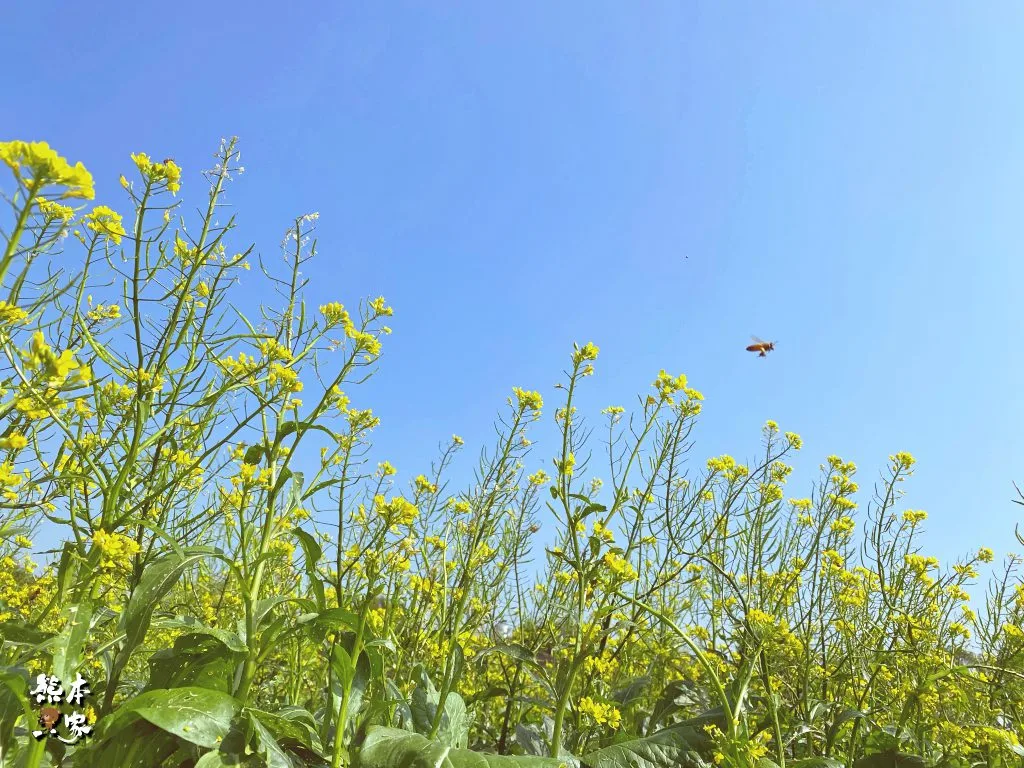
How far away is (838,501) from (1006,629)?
2.84 ft

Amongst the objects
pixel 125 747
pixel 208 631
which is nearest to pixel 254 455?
pixel 208 631

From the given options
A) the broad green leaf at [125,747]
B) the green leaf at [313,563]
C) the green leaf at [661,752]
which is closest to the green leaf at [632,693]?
the green leaf at [661,752]

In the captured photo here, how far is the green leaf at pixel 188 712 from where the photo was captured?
1291 millimetres

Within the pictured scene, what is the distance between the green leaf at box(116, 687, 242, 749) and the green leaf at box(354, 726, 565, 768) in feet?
1.09

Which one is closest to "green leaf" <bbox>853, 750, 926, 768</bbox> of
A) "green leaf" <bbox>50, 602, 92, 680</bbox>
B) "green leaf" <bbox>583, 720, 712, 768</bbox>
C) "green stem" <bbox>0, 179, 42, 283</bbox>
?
"green leaf" <bbox>583, 720, 712, 768</bbox>

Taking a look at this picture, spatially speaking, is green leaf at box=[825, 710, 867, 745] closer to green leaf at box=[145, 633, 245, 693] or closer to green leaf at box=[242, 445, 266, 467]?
green leaf at box=[145, 633, 245, 693]

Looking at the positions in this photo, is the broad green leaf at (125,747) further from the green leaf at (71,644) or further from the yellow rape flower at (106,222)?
the yellow rape flower at (106,222)

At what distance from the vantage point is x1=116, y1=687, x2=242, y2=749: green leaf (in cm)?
129

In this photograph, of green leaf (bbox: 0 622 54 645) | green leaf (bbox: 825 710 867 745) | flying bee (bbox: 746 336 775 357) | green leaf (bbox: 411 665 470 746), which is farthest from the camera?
flying bee (bbox: 746 336 775 357)

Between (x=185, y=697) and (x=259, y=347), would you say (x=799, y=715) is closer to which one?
(x=185, y=697)

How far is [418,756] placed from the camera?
1476 millimetres

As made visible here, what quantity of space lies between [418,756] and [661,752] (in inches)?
32.2

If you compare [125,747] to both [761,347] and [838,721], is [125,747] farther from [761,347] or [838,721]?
[761,347]

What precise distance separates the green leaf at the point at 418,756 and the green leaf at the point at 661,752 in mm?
396
